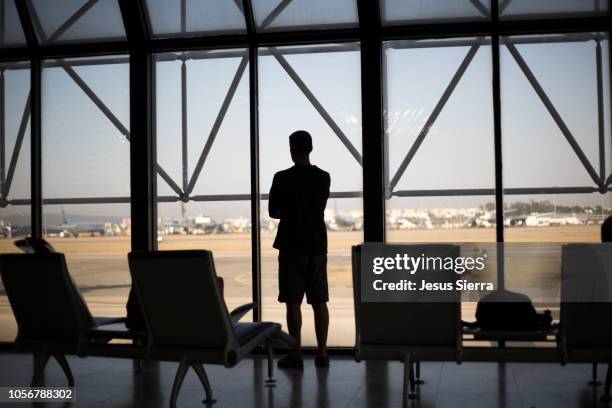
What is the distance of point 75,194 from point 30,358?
138 centimetres

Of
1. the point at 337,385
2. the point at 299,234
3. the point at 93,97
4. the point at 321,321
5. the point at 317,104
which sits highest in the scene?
the point at 93,97

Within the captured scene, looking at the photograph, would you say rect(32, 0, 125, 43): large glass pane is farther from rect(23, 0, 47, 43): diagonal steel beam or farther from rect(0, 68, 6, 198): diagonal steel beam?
rect(0, 68, 6, 198): diagonal steel beam

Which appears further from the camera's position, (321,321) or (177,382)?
(321,321)

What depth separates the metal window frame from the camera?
17.7 feet

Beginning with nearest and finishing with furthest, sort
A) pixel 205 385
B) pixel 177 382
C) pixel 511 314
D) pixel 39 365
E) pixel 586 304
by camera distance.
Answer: pixel 586 304
pixel 177 382
pixel 511 314
pixel 205 385
pixel 39 365

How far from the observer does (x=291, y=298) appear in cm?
474

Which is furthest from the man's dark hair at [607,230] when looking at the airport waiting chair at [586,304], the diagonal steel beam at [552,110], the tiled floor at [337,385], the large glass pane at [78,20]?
the large glass pane at [78,20]

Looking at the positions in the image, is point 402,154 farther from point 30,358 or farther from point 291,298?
point 30,358

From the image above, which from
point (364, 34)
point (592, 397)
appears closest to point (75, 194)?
point (364, 34)

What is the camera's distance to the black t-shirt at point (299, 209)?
15.5 feet

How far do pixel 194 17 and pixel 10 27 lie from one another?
1.62 meters

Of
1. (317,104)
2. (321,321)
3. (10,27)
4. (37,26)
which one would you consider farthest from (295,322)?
(10,27)

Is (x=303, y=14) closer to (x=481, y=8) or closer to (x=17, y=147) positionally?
(x=481, y=8)

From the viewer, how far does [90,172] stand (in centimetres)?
609
